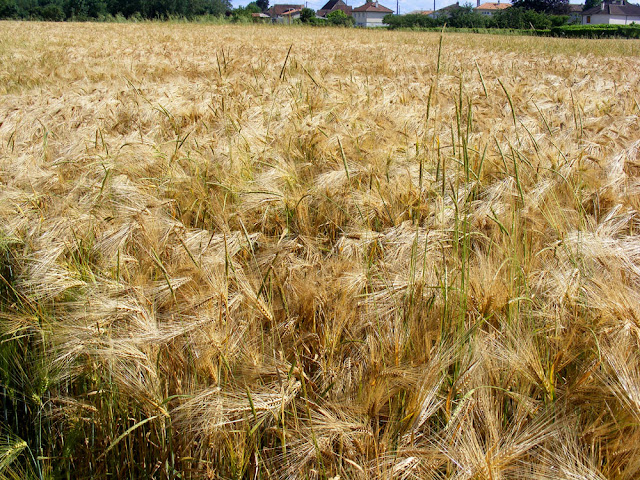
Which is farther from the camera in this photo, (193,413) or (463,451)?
(193,413)

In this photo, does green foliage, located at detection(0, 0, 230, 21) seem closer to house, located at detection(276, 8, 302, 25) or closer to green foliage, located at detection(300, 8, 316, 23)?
house, located at detection(276, 8, 302, 25)

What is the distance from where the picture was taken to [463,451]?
0.85 meters

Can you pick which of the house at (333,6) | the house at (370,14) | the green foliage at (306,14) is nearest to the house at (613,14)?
the house at (370,14)

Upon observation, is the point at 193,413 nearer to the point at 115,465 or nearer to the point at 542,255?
the point at 115,465

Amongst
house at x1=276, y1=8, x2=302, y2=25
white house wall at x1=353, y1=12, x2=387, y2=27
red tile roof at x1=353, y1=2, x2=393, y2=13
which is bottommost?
house at x1=276, y1=8, x2=302, y2=25

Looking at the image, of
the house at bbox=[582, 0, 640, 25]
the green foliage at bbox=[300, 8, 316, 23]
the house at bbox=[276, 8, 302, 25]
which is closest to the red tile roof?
the house at bbox=[582, 0, 640, 25]

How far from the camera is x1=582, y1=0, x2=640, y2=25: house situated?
6519 centimetres

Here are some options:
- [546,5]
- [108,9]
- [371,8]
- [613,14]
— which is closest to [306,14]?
[108,9]

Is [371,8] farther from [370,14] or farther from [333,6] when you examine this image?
[333,6]

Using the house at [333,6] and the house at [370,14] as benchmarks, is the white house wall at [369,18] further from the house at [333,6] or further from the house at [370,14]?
the house at [333,6]

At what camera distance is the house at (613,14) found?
65.2 metres

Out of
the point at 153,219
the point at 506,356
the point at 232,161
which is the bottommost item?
the point at 506,356

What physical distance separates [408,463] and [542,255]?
880mm

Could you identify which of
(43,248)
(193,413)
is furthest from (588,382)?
(43,248)
